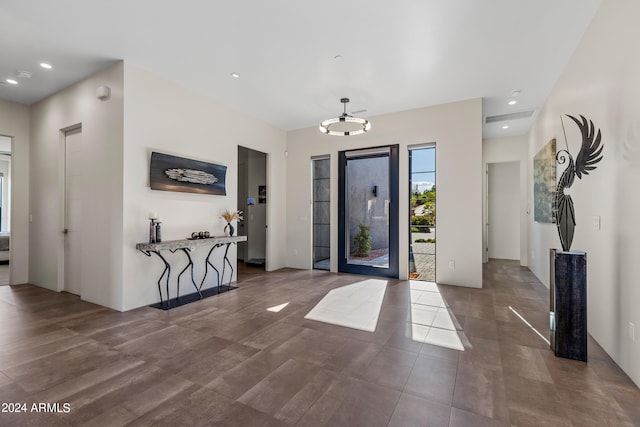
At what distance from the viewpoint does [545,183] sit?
189 inches

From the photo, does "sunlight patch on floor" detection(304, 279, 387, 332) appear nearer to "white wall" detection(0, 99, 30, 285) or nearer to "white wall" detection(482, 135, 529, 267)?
"white wall" detection(482, 135, 529, 267)

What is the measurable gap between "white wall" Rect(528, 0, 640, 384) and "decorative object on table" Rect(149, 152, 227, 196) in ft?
15.7

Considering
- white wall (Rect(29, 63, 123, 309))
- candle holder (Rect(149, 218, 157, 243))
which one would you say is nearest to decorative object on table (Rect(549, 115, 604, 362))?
candle holder (Rect(149, 218, 157, 243))

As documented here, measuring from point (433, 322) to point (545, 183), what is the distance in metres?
3.35

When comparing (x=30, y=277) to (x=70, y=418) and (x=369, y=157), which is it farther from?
(x=369, y=157)

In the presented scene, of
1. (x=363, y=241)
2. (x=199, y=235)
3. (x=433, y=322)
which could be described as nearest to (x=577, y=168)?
(x=433, y=322)

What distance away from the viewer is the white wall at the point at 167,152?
146 inches

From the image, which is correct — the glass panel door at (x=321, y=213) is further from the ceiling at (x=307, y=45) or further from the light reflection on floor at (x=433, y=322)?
the light reflection on floor at (x=433, y=322)

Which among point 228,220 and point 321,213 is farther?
point 321,213

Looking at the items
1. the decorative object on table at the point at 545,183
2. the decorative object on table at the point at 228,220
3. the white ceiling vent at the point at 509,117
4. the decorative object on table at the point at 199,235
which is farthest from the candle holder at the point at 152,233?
the white ceiling vent at the point at 509,117

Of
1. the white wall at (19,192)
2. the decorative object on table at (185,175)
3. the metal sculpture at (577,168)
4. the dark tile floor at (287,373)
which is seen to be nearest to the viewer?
the dark tile floor at (287,373)

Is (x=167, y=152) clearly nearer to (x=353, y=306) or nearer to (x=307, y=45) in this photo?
(x=307, y=45)

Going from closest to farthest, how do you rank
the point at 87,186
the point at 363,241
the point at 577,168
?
the point at 577,168, the point at 87,186, the point at 363,241

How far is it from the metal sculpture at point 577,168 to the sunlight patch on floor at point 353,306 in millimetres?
2073
